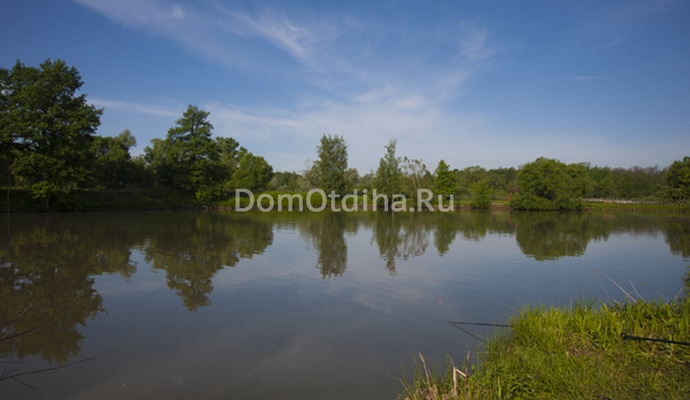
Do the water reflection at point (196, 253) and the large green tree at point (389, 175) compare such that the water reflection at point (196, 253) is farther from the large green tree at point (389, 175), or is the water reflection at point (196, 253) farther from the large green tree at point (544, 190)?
the large green tree at point (544, 190)

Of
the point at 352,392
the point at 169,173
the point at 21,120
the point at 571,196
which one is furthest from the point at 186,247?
the point at 571,196

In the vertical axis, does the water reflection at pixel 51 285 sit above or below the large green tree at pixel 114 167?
below

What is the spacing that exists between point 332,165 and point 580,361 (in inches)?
2096

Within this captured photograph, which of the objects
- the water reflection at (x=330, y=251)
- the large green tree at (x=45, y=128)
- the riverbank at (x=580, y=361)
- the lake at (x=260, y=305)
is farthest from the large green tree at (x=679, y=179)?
the large green tree at (x=45, y=128)

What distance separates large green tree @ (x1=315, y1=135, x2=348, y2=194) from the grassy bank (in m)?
49.6

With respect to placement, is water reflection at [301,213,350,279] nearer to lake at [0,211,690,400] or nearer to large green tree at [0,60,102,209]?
lake at [0,211,690,400]

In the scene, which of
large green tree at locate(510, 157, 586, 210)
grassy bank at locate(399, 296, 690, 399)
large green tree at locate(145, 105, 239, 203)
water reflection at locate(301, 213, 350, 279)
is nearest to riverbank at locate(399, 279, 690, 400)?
grassy bank at locate(399, 296, 690, 399)

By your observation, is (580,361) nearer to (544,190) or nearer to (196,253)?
(196,253)

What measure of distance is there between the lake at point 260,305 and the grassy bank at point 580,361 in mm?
785

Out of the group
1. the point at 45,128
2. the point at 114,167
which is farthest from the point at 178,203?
the point at 45,128

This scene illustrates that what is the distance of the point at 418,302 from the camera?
815 cm

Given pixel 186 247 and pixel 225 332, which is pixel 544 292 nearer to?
pixel 225 332

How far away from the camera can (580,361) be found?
4.44 metres

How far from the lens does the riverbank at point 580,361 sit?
3.78m
